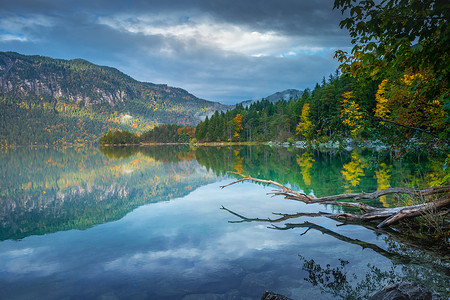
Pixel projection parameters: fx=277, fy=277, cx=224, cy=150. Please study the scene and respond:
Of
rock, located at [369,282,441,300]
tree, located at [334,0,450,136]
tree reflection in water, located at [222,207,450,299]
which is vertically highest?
tree, located at [334,0,450,136]

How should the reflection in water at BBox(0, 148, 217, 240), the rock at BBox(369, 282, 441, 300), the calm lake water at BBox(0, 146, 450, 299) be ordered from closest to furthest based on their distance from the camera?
the rock at BBox(369, 282, 441, 300) < the calm lake water at BBox(0, 146, 450, 299) < the reflection in water at BBox(0, 148, 217, 240)

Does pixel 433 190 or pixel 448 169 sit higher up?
pixel 448 169

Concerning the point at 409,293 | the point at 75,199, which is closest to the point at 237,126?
the point at 75,199

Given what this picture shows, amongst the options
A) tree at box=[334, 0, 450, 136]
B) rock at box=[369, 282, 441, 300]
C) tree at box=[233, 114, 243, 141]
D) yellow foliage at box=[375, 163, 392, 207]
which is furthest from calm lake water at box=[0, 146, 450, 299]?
tree at box=[233, 114, 243, 141]

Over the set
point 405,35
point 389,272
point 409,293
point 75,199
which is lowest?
point 75,199

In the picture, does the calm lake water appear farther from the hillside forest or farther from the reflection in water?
the hillside forest

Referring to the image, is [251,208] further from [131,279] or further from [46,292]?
[46,292]

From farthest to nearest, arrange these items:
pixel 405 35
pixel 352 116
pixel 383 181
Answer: pixel 383 181 → pixel 352 116 → pixel 405 35

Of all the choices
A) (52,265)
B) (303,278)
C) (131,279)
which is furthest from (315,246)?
(52,265)

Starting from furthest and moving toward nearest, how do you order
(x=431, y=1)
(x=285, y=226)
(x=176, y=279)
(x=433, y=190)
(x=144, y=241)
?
(x=285, y=226) → (x=144, y=241) → (x=433, y=190) → (x=176, y=279) → (x=431, y=1)

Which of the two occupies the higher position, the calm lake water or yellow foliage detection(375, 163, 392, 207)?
yellow foliage detection(375, 163, 392, 207)

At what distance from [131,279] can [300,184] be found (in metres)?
14.2

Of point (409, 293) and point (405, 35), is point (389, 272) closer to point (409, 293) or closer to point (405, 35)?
point (409, 293)

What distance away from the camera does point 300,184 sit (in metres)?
18.4
